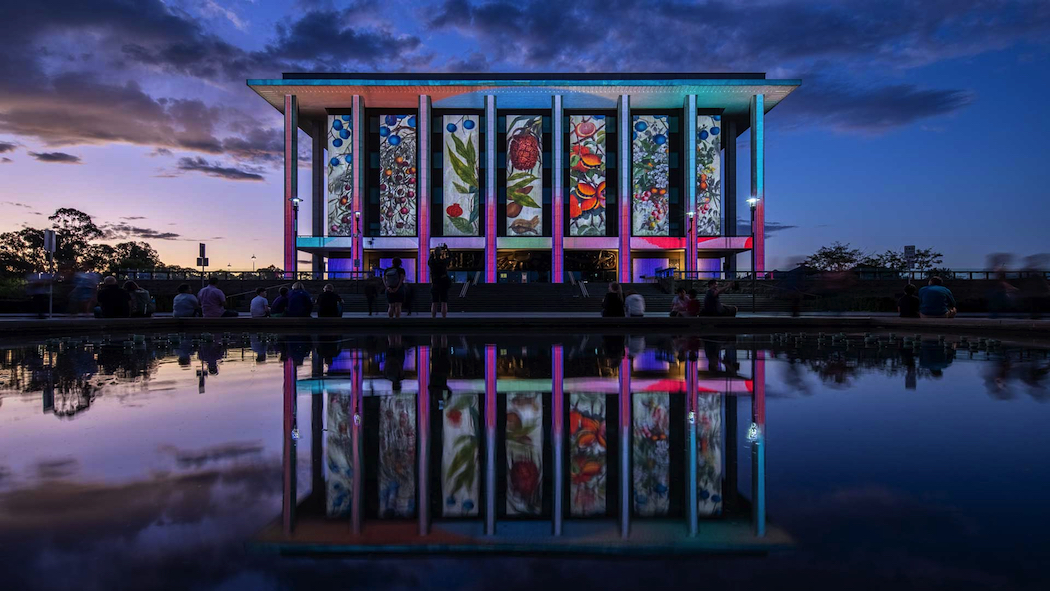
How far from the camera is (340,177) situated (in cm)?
4888

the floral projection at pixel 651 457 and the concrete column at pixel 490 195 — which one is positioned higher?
the concrete column at pixel 490 195

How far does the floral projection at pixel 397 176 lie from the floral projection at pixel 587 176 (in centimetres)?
1364

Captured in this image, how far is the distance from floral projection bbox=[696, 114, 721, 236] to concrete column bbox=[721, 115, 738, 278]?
221 centimetres

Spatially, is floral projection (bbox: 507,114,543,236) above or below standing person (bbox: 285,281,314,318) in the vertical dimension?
above

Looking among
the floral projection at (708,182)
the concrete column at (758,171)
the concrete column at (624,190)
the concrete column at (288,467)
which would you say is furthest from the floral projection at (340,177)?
the concrete column at (288,467)

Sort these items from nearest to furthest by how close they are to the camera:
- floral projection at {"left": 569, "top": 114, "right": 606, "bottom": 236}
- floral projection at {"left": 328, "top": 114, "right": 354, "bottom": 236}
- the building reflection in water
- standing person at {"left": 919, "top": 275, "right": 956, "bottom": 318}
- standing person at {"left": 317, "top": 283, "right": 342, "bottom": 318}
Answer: the building reflection in water → standing person at {"left": 919, "top": 275, "right": 956, "bottom": 318} → standing person at {"left": 317, "top": 283, "right": 342, "bottom": 318} → floral projection at {"left": 328, "top": 114, "right": 354, "bottom": 236} → floral projection at {"left": 569, "top": 114, "right": 606, "bottom": 236}

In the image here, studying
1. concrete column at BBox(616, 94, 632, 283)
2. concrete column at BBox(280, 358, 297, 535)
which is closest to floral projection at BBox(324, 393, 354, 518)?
concrete column at BBox(280, 358, 297, 535)

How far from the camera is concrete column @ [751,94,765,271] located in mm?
46406

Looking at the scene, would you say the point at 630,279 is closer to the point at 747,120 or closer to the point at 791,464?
the point at 747,120

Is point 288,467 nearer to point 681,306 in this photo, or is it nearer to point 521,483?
point 521,483

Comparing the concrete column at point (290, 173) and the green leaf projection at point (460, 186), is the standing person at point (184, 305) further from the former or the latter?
the green leaf projection at point (460, 186)

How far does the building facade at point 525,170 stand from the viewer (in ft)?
153

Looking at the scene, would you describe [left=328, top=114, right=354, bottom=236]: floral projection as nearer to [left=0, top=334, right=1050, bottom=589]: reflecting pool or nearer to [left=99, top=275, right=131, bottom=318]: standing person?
[left=99, top=275, right=131, bottom=318]: standing person

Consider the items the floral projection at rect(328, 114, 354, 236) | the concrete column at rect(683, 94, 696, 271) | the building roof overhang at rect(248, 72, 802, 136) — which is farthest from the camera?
the floral projection at rect(328, 114, 354, 236)
